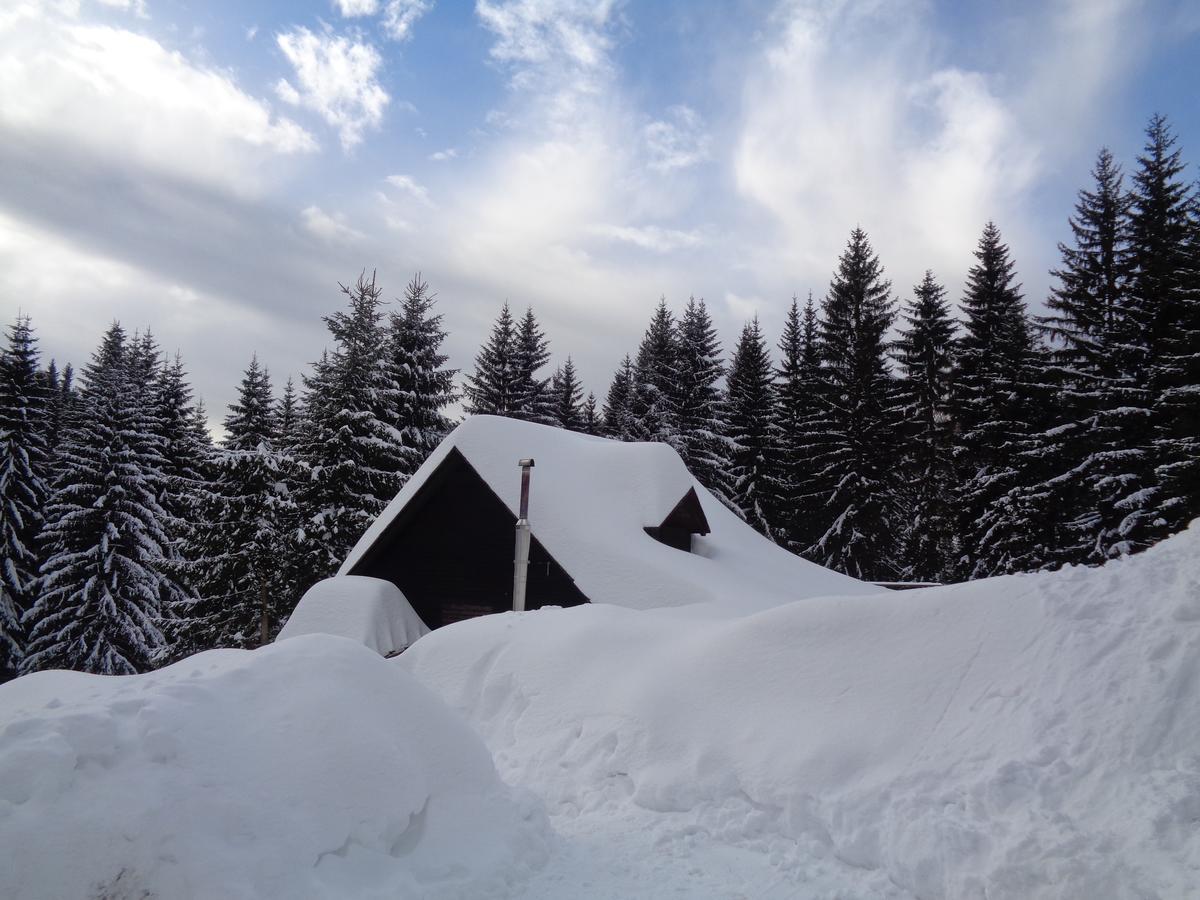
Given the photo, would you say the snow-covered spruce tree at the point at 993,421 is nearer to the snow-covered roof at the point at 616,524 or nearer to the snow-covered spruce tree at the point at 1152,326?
the snow-covered spruce tree at the point at 1152,326

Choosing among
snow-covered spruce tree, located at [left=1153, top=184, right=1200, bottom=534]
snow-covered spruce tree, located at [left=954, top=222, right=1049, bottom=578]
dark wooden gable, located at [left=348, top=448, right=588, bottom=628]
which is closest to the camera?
dark wooden gable, located at [left=348, top=448, right=588, bottom=628]

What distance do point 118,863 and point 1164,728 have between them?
4820 millimetres

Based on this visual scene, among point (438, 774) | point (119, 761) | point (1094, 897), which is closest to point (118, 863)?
point (119, 761)

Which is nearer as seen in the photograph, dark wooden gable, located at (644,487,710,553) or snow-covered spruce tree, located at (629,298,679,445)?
dark wooden gable, located at (644,487,710,553)

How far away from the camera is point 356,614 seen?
1339cm

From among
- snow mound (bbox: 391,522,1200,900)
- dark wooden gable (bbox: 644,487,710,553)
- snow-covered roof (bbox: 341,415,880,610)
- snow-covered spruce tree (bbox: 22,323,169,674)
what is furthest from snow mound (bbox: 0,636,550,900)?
snow-covered spruce tree (bbox: 22,323,169,674)

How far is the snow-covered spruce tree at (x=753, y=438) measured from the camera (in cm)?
3088

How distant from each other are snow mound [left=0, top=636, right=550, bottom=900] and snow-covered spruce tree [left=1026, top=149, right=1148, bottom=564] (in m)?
20.9

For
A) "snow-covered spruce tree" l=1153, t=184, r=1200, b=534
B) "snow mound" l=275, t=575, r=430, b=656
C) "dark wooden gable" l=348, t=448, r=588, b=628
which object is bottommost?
"snow mound" l=275, t=575, r=430, b=656

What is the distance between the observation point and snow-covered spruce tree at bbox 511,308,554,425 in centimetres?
3203

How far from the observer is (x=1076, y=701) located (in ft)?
13.0

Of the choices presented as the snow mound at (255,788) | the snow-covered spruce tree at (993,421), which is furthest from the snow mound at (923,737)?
the snow-covered spruce tree at (993,421)

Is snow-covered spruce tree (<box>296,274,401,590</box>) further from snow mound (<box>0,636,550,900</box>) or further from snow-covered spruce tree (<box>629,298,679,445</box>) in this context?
snow mound (<box>0,636,550,900</box>)

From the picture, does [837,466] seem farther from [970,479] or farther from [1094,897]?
[1094,897]
